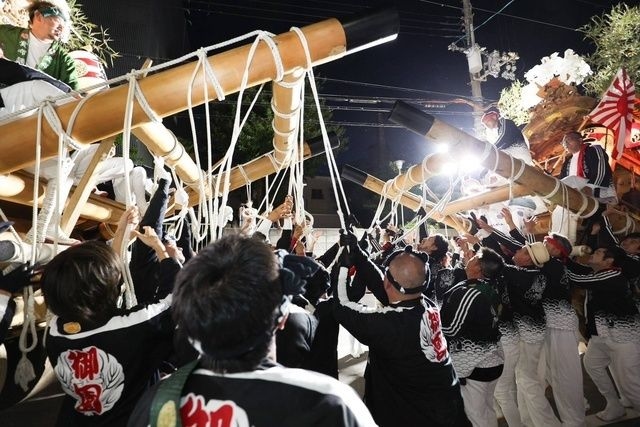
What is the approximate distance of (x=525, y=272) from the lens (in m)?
3.70

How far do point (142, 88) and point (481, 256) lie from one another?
3.19 meters

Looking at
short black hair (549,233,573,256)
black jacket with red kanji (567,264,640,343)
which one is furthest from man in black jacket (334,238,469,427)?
black jacket with red kanji (567,264,640,343)

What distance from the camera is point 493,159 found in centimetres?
332

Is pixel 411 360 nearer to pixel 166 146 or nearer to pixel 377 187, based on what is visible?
Answer: pixel 166 146

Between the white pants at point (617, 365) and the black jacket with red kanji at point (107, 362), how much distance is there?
4.69 meters

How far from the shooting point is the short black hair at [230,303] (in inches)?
38.0

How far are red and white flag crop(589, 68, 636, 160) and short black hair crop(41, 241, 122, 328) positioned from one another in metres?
7.07

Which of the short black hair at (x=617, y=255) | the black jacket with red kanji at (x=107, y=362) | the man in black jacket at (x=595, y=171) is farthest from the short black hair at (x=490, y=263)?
the black jacket with red kanji at (x=107, y=362)

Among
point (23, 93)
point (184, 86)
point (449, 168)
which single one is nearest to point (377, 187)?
point (449, 168)

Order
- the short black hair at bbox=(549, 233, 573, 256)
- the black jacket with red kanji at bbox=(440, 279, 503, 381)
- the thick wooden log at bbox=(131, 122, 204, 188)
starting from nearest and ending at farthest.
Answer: the thick wooden log at bbox=(131, 122, 204, 188)
the black jacket with red kanji at bbox=(440, 279, 503, 381)
the short black hair at bbox=(549, 233, 573, 256)

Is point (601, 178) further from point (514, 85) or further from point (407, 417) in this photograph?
point (514, 85)

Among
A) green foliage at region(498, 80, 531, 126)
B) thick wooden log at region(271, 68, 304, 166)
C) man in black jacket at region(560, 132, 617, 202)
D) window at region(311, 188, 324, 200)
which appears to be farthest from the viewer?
window at region(311, 188, 324, 200)

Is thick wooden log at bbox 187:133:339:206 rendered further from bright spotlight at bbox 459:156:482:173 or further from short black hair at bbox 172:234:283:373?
short black hair at bbox 172:234:283:373

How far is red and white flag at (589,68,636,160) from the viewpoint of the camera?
5.89 meters
